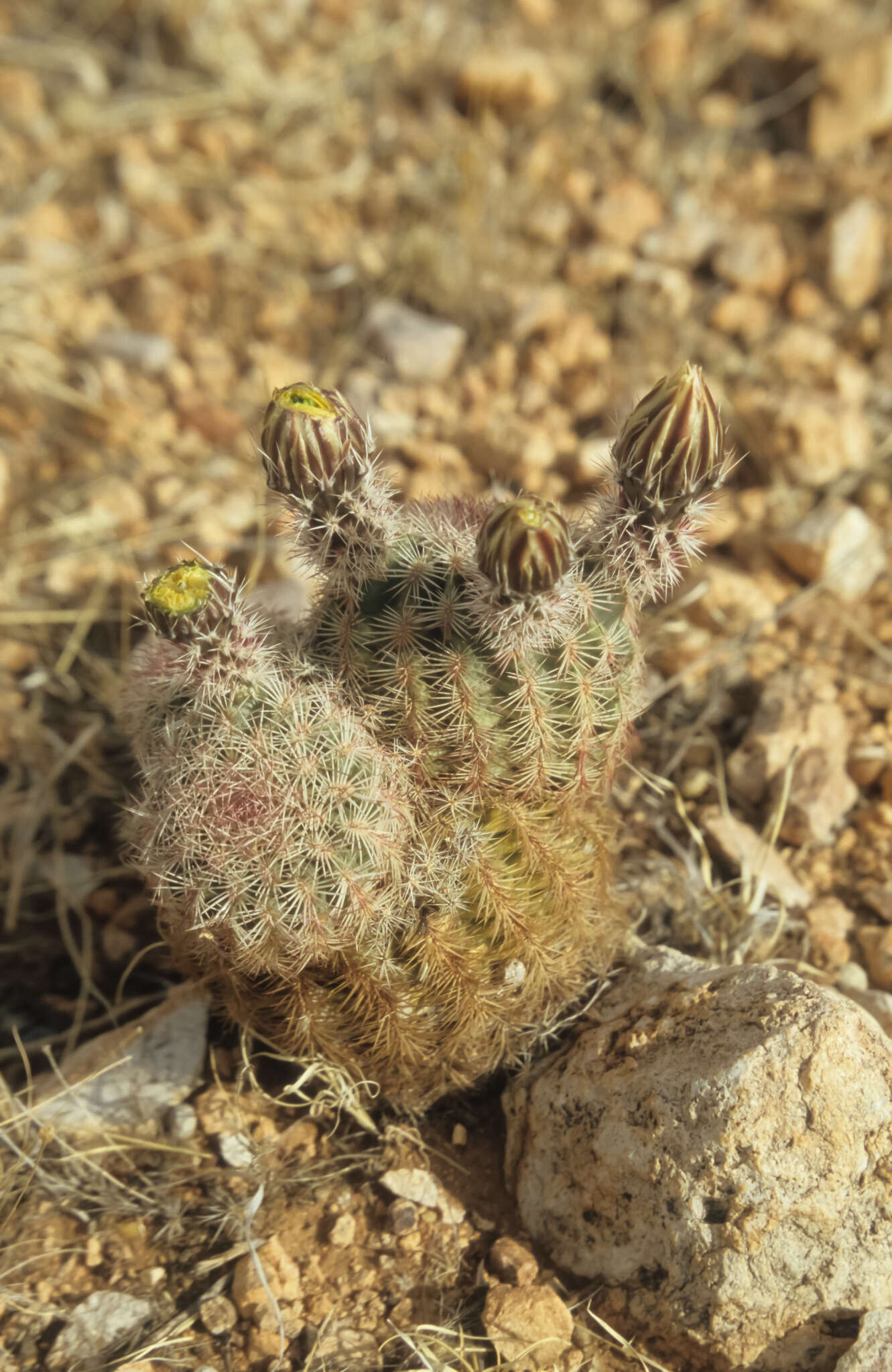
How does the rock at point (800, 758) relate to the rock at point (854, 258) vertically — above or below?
below

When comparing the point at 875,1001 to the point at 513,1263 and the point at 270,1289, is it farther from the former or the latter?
the point at 270,1289

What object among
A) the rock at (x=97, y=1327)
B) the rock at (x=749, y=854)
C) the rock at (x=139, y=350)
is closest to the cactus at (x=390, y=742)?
the rock at (x=97, y=1327)

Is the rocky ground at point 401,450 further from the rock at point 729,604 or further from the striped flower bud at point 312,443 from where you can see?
the striped flower bud at point 312,443

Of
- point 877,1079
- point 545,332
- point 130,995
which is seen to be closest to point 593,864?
point 877,1079

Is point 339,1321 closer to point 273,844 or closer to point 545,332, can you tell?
point 273,844

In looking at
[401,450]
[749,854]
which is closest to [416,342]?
[401,450]

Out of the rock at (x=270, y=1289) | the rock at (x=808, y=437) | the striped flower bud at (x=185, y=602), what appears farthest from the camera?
the rock at (x=808, y=437)

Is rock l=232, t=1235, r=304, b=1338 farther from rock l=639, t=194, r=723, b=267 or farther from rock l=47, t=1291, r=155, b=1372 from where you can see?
rock l=639, t=194, r=723, b=267

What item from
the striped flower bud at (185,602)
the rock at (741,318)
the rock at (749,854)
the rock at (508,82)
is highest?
the rock at (508,82)
